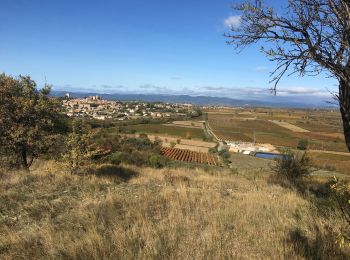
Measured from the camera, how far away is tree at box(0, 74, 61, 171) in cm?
1484

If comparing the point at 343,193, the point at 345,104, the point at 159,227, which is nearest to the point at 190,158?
the point at 159,227

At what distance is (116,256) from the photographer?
426 cm

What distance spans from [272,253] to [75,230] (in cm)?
304

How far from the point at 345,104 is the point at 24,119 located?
46.3 feet

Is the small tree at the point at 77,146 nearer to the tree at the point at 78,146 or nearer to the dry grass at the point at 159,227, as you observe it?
the tree at the point at 78,146

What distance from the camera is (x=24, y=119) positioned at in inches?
606

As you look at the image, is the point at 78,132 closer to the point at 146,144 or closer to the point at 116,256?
the point at 116,256

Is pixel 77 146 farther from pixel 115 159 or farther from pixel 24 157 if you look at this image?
pixel 115 159

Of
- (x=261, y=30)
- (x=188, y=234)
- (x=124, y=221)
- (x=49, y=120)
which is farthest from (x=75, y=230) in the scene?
(x=49, y=120)

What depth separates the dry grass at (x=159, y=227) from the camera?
4.42 m

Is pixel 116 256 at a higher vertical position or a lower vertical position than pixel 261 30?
lower

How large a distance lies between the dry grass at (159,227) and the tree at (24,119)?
22.6 feet

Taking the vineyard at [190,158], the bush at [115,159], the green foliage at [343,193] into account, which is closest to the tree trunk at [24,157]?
the green foliage at [343,193]

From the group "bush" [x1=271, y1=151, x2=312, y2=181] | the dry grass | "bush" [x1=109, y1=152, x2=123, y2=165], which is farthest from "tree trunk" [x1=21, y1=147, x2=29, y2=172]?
"bush" [x1=109, y1=152, x2=123, y2=165]
